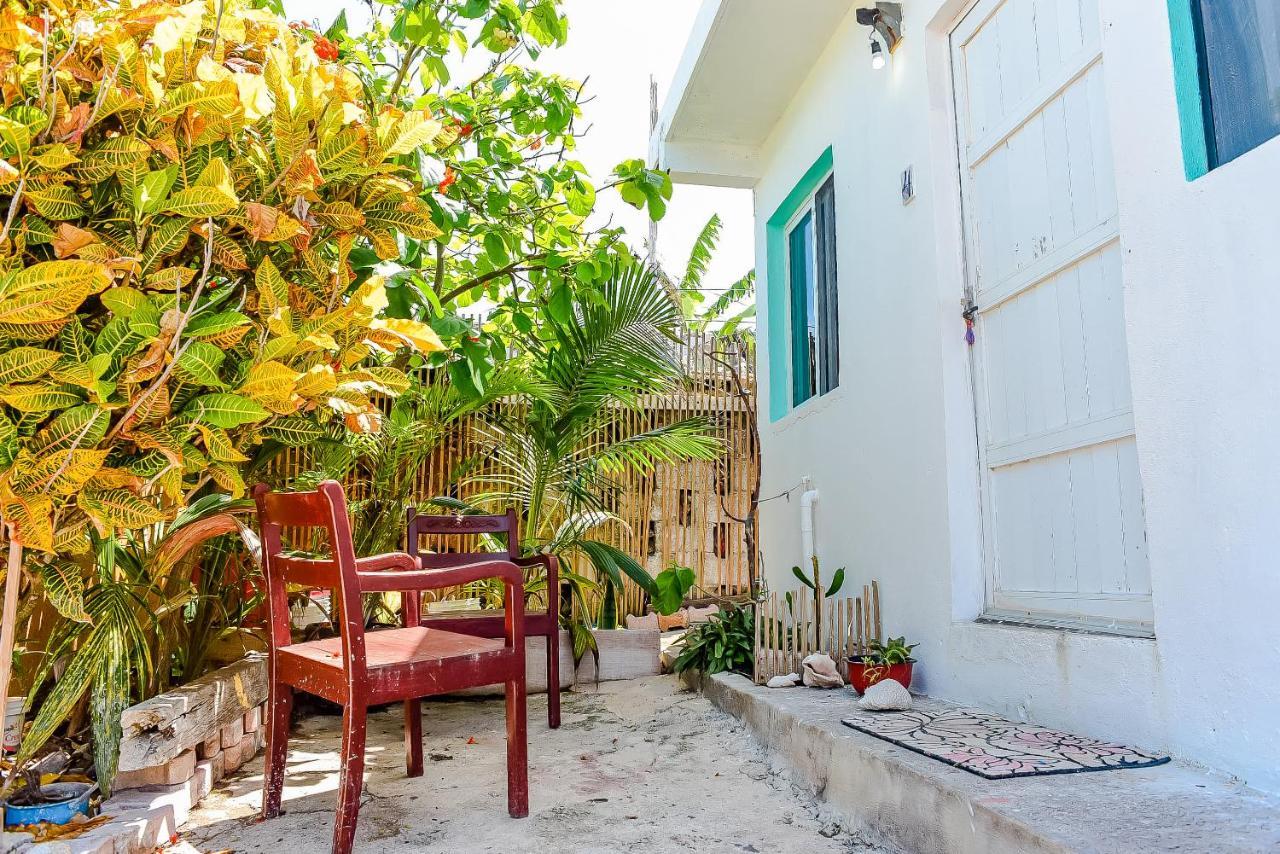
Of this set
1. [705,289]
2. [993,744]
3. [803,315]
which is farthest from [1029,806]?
Result: [705,289]

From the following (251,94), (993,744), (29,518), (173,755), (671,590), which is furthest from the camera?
(671,590)

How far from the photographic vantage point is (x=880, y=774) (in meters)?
2.07

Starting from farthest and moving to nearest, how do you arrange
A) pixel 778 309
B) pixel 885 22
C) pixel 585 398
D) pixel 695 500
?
pixel 695 500, pixel 778 309, pixel 585 398, pixel 885 22

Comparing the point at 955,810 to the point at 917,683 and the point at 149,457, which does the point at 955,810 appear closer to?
the point at 917,683

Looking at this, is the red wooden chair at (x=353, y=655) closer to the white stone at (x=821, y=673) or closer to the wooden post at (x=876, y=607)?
the white stone at (x=821, y=673)

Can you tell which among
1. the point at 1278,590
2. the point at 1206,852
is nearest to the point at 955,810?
the point at 1206,852

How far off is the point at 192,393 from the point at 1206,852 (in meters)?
2.17

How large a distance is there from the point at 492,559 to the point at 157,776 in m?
1.44

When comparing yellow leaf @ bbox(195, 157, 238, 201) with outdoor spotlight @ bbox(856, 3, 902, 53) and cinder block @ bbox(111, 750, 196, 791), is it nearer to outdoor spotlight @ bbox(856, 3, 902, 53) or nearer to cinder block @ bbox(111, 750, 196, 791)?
cinder block @ bbox(111, 750, 196, 791)

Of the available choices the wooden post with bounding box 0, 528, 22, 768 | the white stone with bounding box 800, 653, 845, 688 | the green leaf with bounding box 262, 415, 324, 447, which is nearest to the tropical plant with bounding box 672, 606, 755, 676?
the white stone with bounding box 800, 653, 845, 688

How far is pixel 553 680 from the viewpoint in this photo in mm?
3611

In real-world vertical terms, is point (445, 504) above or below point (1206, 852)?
above

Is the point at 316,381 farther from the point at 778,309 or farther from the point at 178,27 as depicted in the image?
the point at 778,309

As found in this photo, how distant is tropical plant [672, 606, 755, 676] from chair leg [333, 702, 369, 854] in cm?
205
